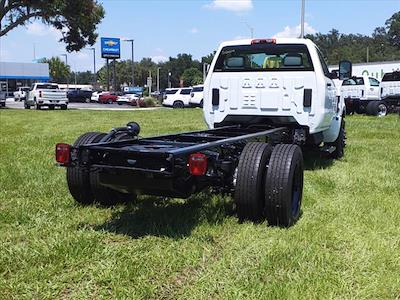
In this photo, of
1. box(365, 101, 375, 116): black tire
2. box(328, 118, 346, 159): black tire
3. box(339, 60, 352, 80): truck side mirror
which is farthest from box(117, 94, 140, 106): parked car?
box(339, 60, 352, 80): truck side mirror

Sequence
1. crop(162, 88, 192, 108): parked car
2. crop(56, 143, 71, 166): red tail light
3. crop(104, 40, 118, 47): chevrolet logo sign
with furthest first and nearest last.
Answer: crop(104, 40, 118, 47): chevrolet logo sign
crop(162, 88, 192, 108): parked car
crop(56, 143, 71, 166): red tail light

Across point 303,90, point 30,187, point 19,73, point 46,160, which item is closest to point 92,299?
point 30,187

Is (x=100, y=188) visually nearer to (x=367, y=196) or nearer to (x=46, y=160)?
(x=367, y=196)

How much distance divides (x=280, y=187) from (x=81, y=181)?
2012 mm

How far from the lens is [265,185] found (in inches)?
186

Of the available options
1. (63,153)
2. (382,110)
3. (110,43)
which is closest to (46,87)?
(382,110)

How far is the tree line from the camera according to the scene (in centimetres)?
11677

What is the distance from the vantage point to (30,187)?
642 centimetres

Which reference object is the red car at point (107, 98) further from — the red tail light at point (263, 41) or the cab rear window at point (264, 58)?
the red tail light at point (263, 41)

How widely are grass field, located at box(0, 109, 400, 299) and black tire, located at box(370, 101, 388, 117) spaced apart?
16735 millimetres

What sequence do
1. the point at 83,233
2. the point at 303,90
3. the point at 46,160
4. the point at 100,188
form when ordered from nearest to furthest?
1. the point at 83,233
2. the point at 100,188
3. the point at 303,90
4. the point at 46,160

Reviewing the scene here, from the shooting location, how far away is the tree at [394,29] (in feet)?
423

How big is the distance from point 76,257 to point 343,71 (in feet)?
20.9

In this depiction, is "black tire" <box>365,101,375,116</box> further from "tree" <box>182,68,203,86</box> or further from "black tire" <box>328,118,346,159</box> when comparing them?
"tree" <box>182,68,203,86</box>
